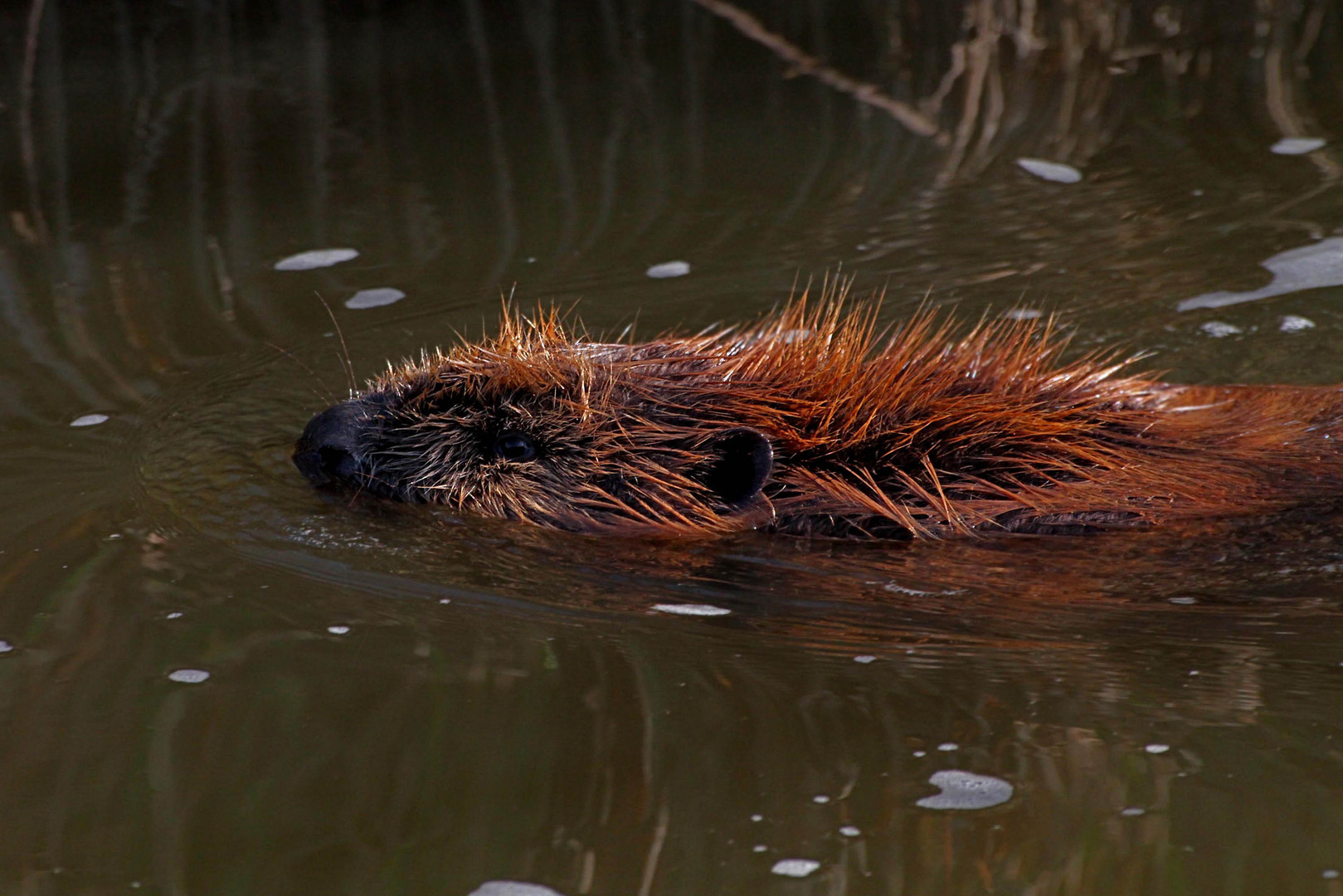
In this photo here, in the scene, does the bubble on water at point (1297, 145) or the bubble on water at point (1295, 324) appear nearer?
the bubble on water at point (1295, 324)

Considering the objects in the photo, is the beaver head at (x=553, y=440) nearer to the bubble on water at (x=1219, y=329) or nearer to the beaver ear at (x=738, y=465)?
the beaver ear at (x=738, y=465)

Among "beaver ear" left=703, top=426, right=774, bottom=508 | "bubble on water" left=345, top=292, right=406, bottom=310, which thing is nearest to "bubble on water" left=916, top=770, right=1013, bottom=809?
"beaver ear" left=703, top=426, right=774, bottom=508

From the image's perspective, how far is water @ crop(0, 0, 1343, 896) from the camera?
2.83 metres

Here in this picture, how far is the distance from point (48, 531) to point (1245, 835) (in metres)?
3.04

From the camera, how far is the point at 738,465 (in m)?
4.02

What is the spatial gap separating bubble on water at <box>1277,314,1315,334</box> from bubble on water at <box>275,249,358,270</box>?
133 inches

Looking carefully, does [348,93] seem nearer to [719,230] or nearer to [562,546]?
[719,230]

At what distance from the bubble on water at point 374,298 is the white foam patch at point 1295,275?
9.12 ft

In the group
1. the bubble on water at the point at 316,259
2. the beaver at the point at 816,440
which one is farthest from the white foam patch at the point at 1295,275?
the bubble on water at the point at 316,259

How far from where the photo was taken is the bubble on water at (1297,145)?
6.67 metres

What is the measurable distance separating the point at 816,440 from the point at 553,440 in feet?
2.27

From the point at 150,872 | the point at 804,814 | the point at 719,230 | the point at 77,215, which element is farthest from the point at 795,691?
the point at 77,215

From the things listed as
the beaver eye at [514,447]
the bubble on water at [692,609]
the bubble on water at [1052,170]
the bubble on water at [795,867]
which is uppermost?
the bubble on water at [1052,170]

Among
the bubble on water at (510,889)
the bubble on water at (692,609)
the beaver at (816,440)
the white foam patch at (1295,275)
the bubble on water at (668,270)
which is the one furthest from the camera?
the bubble on water at (668,270)
